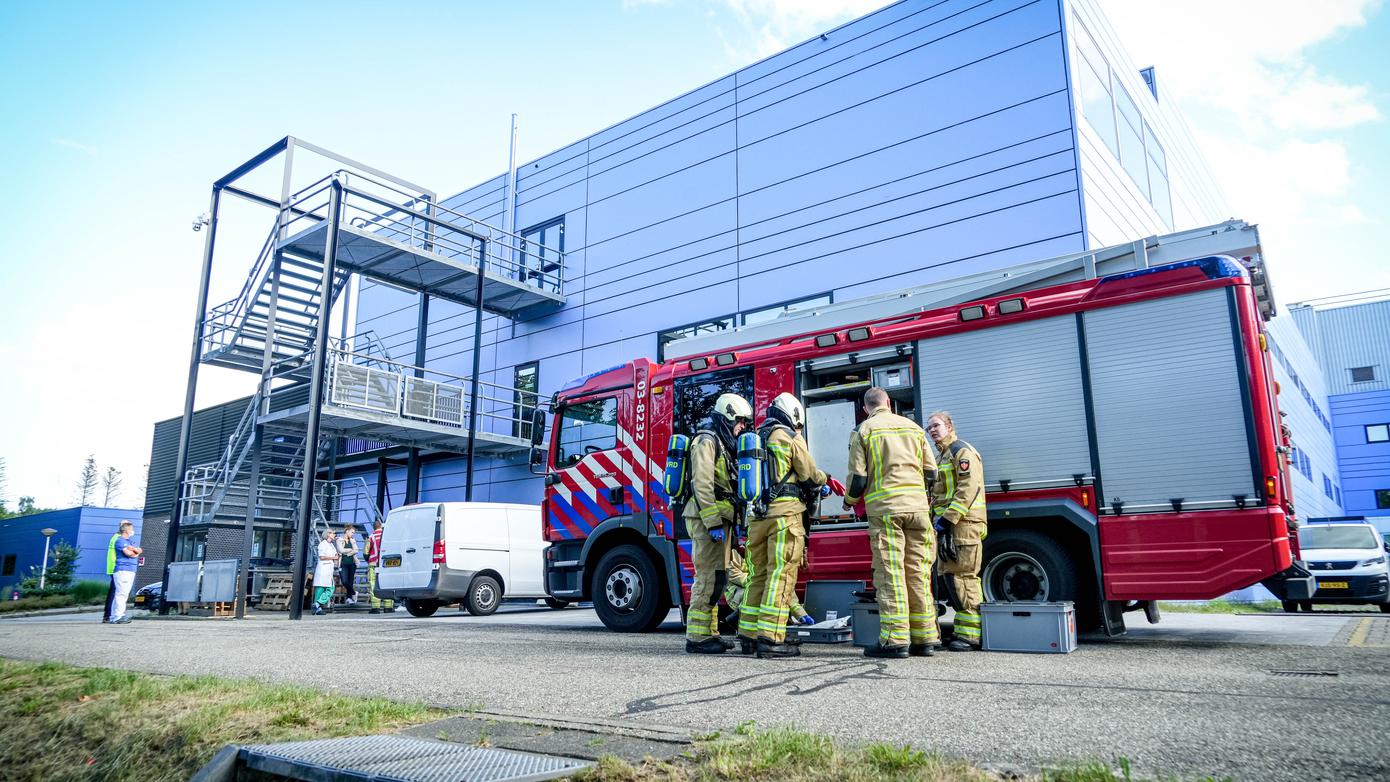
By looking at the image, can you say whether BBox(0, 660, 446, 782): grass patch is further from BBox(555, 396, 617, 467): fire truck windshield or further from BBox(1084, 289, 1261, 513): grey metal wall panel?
BBox(555, 396, 617, 467): fire truck windshield

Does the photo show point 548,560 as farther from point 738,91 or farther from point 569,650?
point 738,91

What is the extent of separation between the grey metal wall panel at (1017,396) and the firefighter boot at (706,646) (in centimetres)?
273

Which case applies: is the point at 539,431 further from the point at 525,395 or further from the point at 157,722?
the point at 525,395

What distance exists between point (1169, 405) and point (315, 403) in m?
13.3

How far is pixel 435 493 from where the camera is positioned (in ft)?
71.4

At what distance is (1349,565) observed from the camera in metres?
12.8

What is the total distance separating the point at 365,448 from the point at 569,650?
17753 millimetres

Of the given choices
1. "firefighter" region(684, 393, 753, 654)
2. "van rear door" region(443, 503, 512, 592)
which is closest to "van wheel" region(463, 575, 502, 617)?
"van rear door" region(443, 503, 512, 592)

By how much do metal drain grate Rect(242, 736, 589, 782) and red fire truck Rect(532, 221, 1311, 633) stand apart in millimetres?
5315

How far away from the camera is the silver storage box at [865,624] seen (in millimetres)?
6723

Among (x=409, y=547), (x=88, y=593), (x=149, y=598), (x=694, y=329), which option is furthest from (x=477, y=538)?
(x=88, y=593)

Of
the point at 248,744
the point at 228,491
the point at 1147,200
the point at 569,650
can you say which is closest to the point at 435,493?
the point at 228,491

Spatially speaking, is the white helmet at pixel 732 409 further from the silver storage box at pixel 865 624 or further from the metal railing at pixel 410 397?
the metal railing at pixel 410 397

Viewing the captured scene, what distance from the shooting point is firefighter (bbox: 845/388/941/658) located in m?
6.25
